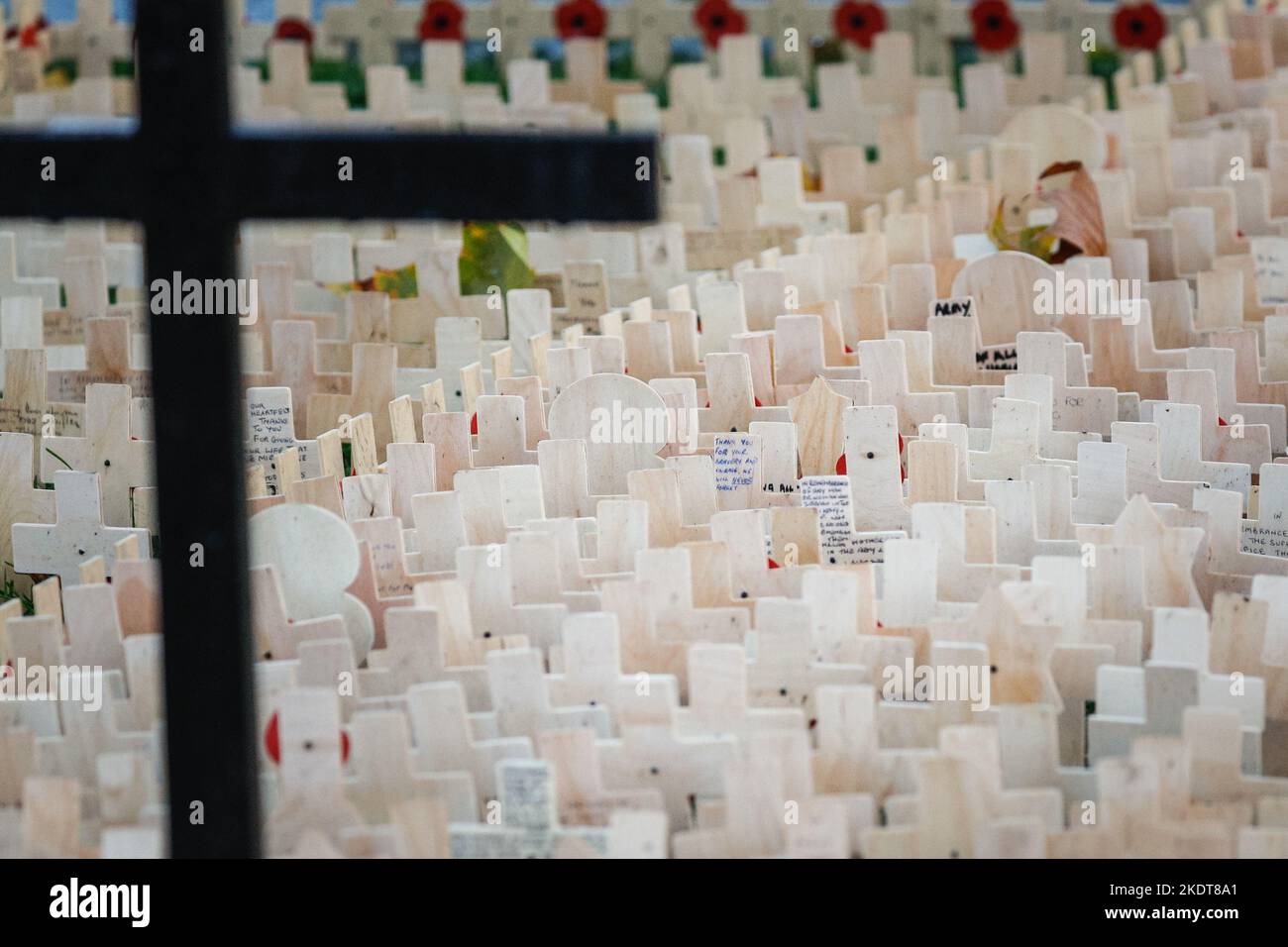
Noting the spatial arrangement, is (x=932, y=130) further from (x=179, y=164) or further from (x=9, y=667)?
(x=179, y=164)

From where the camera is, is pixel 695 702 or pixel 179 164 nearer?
pixel 179 164

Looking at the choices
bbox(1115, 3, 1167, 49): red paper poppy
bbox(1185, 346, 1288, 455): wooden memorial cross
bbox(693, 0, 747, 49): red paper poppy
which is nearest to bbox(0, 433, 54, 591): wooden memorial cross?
bbox(1185, 346, 1288, 455): wooden memorial cross

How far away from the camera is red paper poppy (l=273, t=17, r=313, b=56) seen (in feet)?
22.7

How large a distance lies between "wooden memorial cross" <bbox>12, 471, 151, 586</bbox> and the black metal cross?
1.42 meters

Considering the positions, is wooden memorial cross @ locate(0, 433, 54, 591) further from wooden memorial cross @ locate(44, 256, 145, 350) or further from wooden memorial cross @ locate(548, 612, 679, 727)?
wooden memorial cross @ locate(548, 612, 679, 727)

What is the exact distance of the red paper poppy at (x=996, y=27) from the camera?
272 inches

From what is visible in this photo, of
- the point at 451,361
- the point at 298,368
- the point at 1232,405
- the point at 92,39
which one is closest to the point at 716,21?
the point at 92,39

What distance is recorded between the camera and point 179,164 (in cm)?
193

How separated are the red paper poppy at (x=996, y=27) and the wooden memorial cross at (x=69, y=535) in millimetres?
4342

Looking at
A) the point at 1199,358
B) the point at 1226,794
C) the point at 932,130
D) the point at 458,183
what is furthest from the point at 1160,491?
the point at 932,130

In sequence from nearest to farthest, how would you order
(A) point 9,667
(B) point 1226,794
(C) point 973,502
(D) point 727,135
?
(B) point 1226,794, (A) point 9,667, (C) point 973,502, (D) point 727,135

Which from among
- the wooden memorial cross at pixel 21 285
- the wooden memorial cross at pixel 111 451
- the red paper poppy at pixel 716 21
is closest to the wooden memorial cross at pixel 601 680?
the wooden memorial cross at pixel 111 451

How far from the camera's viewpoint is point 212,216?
193 centimetres

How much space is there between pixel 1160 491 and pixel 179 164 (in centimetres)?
194
